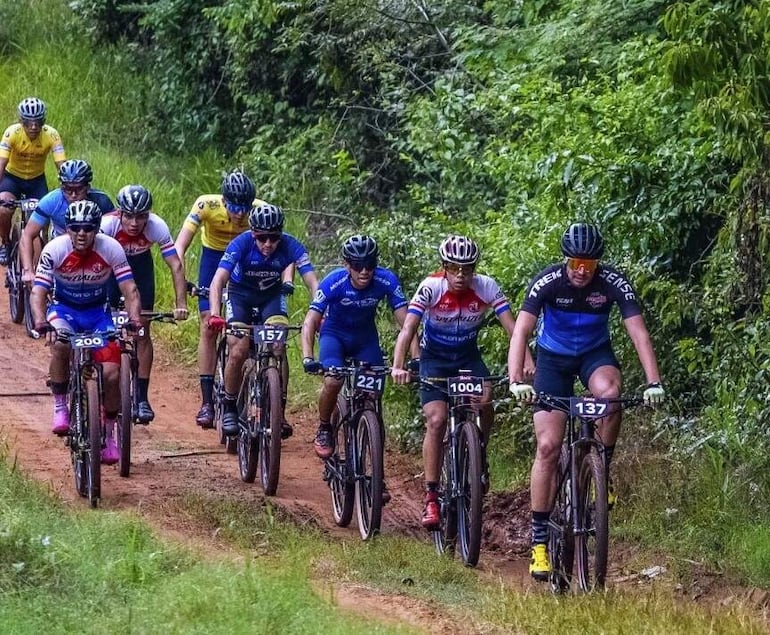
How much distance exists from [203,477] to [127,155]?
34.9 ft

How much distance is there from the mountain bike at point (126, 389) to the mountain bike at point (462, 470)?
2222mm

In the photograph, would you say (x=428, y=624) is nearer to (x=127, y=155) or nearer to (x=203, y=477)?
(x=203, y=477)

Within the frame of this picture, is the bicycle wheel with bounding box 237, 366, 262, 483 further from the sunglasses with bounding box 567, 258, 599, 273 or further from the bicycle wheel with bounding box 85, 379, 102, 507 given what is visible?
→ the sunglasses with bounding box 567, 258, 599, 273

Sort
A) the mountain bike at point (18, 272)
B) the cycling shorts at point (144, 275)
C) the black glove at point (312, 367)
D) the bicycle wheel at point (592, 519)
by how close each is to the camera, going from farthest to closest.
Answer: the mountain bike at point (18, 272), the cycling shorts at point (144, 275), the black glove at point (312, 367), the bicycle wheel at point (592, 519)

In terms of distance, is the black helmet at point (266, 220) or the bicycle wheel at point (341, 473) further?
the black helmet at point (266, 220)

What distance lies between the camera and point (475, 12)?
54.1 ft

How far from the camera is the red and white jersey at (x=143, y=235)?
465 inches

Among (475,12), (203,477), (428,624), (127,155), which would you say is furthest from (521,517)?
(127,155)

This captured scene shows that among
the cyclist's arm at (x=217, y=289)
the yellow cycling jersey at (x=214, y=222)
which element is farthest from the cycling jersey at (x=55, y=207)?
the cyclist's arm at (x=217, y=289)

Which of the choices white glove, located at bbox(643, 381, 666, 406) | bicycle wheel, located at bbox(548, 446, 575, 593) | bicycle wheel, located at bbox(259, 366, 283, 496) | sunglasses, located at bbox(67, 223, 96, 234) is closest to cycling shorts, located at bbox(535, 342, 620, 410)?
bicycle wheel, located at bbox(548, 446, 575, 593)

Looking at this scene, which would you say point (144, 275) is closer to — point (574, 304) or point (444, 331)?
point (444, 331)

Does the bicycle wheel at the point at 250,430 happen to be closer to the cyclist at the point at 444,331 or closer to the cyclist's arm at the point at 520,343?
the cyclist at the point at 444,331

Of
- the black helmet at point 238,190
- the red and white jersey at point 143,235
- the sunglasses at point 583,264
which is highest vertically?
the black helmet at point 238,190

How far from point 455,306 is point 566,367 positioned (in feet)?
3.77
